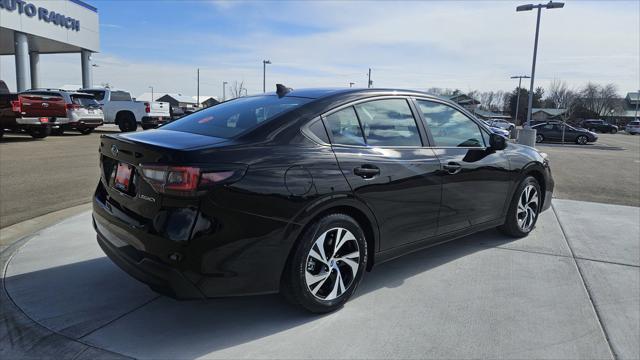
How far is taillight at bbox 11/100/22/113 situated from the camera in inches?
603

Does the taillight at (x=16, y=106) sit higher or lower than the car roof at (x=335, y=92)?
lower

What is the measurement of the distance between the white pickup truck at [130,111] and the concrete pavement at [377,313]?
18167mm

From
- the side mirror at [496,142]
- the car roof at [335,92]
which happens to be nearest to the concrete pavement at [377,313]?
the side mirror at [496,142]

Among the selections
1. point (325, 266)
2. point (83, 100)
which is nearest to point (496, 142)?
point (325, 266)

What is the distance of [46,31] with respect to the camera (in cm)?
2684

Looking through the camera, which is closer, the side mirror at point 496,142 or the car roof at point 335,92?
the car roof at point 335,92

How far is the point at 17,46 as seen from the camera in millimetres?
25203

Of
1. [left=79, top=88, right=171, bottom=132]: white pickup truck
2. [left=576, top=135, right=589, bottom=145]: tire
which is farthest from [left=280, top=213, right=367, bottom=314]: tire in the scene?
→ [left=576, top=135, right=589, bottom=145]: tire

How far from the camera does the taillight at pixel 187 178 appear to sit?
271 cm

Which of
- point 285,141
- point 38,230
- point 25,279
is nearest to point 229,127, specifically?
point 285,141

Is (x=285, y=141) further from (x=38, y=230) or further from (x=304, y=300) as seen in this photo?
(x=38, y=230)

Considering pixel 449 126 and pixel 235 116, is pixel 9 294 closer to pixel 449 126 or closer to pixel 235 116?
pixel 235 116

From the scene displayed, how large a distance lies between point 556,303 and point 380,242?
1424 mm

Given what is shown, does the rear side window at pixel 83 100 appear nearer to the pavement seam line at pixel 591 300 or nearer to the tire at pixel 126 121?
the tire at pixel 126 121
